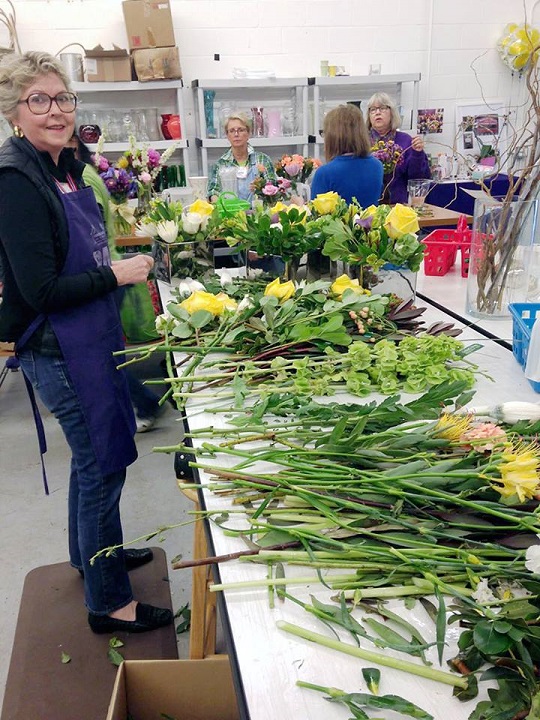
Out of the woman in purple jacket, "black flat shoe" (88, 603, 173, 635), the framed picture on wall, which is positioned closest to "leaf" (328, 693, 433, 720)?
"black flat shoe" (88, 603, 173, 635)

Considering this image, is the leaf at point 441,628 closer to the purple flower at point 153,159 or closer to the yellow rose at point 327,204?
the yellow rose at point 327,204

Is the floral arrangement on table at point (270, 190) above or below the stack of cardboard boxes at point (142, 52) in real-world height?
below

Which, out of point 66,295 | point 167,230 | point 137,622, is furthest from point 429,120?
point 137,622

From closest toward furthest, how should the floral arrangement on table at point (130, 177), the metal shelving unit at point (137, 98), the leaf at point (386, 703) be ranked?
1. the leaf at point (386, 703)
2. the floral arrangement on table at point (130, 177)
3. the metal shelving unit at point (137, 98)

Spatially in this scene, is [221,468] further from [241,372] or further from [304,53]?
[304,53]

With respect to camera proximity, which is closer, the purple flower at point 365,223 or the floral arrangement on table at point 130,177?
the purple flower at point 365,223

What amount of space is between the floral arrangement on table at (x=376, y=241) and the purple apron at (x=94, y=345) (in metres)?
0.65

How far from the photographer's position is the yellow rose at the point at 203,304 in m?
1.61

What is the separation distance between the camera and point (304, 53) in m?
5.61

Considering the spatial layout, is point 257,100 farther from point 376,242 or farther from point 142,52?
point 376,242

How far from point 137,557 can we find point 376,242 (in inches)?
53.8

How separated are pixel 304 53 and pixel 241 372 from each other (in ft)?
16.5

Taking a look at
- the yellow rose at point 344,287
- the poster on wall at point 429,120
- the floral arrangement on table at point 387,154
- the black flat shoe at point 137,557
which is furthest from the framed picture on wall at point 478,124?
the black flat shoe at point 137,557

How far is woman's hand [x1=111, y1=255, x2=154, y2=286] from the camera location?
169 cm
